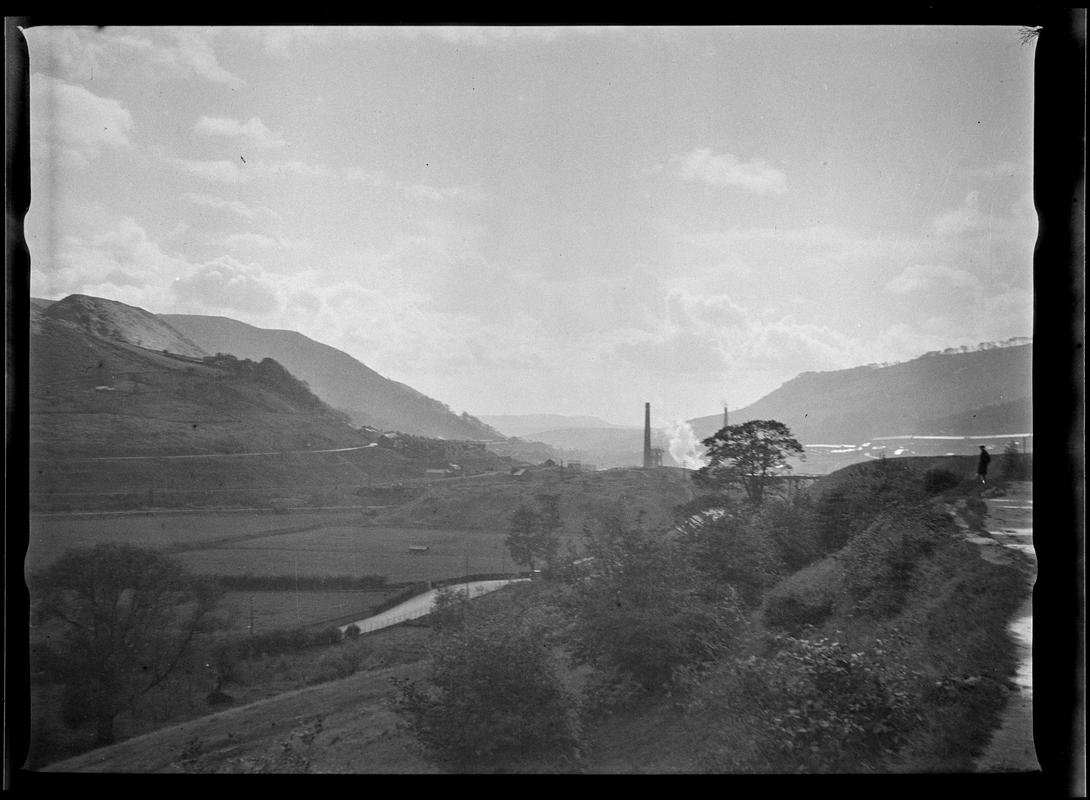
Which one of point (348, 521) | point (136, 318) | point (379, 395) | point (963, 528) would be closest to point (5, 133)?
point (136, 318)

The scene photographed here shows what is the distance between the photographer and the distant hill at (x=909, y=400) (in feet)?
10.5

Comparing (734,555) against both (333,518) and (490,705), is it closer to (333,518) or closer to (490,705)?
(490,705)

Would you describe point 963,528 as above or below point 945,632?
above

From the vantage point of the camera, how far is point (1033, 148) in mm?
3037

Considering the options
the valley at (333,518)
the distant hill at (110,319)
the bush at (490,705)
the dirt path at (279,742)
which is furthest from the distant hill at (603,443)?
the distant hill at (110,319)

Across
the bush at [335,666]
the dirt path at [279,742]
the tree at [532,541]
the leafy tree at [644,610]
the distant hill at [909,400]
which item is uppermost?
the distant hill at [909,400]

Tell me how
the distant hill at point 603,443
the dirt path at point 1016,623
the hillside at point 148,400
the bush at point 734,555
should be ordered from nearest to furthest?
the dirt path at point 1016,623, the hillside at point 148,400, the bush at point 734,555, the distant hill at point 603,443

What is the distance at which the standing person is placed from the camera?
10.5 feet

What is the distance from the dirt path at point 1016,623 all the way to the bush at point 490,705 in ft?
7.41

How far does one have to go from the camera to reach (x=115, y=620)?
3.23m

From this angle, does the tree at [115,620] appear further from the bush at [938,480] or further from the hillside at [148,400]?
the bush at [938,480]

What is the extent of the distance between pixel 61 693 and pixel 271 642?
117 centimetres

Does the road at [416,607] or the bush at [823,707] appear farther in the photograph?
the road at [416,607]
